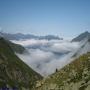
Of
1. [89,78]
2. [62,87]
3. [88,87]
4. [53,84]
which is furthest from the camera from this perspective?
[53,84]

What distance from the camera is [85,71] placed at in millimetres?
49062

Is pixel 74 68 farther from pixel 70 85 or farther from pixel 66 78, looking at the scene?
pixel 70 85

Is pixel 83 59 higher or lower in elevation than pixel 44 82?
higher

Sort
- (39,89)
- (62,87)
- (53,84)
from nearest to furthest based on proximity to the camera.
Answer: (62,87) < (53,84) < (39,89)

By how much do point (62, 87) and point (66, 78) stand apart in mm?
3561

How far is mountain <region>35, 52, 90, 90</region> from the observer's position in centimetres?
4557

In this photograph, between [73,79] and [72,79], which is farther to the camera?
[72,79]

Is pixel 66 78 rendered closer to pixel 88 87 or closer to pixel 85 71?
pixel 85 71

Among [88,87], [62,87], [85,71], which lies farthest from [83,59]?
[88,87]

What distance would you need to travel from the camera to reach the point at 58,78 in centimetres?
5406

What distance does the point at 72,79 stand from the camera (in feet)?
161

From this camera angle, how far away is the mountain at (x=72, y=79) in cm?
4557

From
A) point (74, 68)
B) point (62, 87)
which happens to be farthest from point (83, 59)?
point (62, 87)

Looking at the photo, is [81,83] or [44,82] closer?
[81,83]
